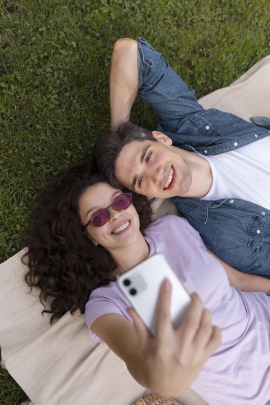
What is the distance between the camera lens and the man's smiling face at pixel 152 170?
2934 millimetres

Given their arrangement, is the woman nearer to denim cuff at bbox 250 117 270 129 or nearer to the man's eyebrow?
the man's eyebrow

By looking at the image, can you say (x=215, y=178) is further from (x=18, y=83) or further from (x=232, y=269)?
(x=18, y=83)

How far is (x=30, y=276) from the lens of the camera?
3.32m

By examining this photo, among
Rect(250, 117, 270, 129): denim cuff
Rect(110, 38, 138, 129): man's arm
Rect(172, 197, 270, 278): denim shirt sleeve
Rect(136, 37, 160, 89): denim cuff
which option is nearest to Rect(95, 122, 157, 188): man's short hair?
Rect(110, 38, 138, 129): man's arm

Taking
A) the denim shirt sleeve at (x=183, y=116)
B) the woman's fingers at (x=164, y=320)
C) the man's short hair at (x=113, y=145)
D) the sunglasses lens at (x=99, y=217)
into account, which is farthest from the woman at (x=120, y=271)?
the denim shirt sleeve at (x=183, y=116)

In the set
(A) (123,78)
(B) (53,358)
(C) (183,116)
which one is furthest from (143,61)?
(B) (53,358)

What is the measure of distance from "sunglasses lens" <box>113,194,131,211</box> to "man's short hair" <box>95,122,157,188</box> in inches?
10.2

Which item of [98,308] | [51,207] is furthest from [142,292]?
[51,207]

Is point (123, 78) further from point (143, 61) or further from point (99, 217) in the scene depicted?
point (99, 217)

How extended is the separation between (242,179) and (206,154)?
425 millimetres

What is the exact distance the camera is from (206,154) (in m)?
3.48

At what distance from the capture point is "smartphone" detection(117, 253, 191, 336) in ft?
5.03

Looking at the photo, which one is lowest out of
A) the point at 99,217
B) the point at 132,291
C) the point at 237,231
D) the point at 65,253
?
the point at 237,231

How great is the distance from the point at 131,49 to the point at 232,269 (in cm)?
227
